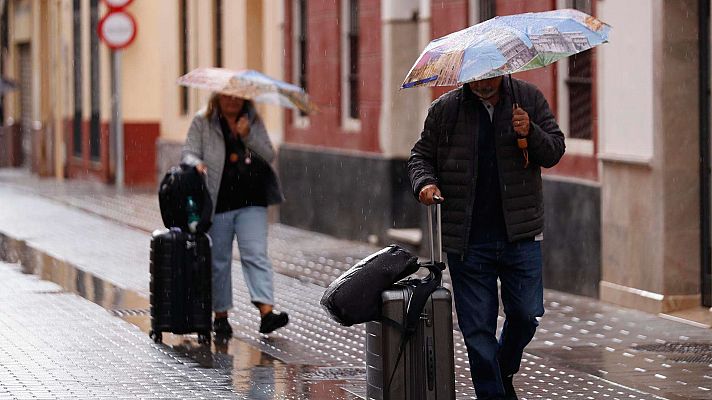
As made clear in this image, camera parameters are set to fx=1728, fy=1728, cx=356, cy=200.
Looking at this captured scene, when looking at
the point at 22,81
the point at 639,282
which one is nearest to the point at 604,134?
the point at 639,282

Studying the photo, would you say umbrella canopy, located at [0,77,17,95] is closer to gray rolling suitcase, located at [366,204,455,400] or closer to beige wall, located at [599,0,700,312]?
beige wall, located at [599,0,700,312]

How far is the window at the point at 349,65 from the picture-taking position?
64.8ft

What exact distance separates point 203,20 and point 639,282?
15199 millimetres

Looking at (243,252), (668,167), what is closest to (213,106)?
(243,252)

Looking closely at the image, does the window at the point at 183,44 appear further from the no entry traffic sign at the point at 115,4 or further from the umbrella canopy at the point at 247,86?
the umbrella canopy at the point at 247,86

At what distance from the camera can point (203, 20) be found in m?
26.8

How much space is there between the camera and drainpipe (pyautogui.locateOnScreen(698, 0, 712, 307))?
40.1ft

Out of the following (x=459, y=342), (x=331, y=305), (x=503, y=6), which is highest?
(x=503, y=6)

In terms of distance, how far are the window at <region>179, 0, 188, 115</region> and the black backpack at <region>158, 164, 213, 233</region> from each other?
17.8 m

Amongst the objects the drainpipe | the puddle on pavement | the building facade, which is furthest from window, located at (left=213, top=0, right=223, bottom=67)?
the drainpipe

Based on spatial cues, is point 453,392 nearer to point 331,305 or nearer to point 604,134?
point 331,305

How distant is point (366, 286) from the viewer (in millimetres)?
7512

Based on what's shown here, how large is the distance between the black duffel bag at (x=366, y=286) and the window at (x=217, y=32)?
18.7 meters

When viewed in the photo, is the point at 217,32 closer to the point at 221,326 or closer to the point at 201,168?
the point at 221,326
